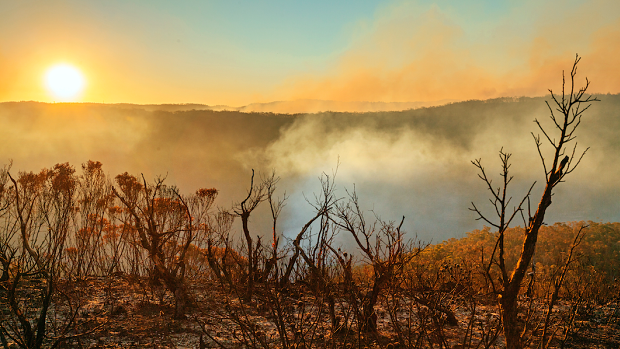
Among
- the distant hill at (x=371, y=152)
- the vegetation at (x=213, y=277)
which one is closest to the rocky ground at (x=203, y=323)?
the vegetation at (x=213, y=277)

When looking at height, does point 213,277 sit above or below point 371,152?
Result: below

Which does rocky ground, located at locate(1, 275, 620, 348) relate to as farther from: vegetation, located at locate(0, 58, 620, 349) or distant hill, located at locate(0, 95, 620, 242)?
distant hill, located at locate(0, 95, 620, 242)

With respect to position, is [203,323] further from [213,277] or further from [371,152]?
[371,152]

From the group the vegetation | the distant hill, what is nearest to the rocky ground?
the vegetation

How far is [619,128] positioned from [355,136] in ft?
93.0

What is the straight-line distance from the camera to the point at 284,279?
30.6 feet

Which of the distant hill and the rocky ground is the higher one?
the distant hill

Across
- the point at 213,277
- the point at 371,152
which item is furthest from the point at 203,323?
the point at 371,152

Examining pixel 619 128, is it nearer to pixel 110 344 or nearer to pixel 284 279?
pixel 284 279

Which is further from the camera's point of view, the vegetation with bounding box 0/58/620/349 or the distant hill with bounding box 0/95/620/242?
the distant hill with bounding box 0/95/620/242

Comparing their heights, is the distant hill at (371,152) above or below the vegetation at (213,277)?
above

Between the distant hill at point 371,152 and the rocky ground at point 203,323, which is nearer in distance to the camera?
the rocky ground at point 203,323

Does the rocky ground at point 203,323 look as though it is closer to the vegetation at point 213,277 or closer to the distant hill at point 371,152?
the vegetation at point 213,277

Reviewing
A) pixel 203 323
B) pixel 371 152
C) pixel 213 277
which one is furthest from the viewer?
pixel 371 152
